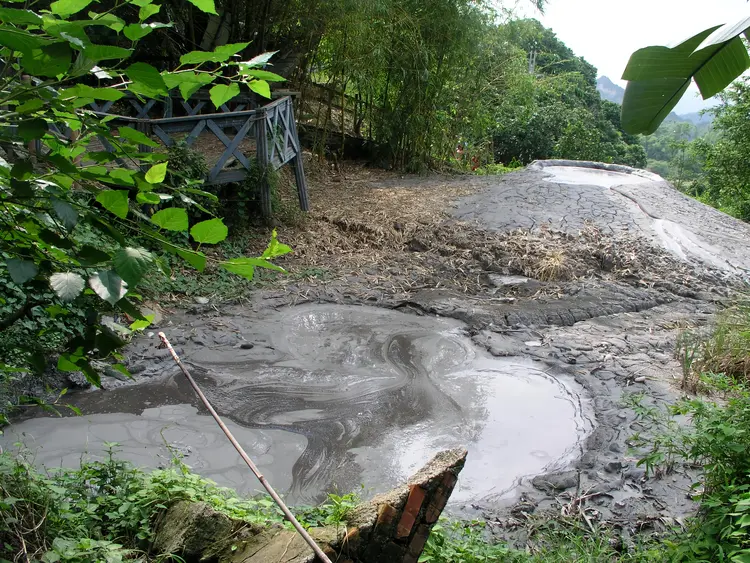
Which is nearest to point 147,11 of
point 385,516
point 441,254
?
point 385,516

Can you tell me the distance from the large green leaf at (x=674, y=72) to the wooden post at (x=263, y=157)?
5.87 metres

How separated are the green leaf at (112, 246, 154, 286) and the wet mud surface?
269 centimetres

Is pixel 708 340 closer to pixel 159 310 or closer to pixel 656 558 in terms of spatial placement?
pixel 656 558

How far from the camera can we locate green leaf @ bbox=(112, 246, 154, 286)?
0.86 m

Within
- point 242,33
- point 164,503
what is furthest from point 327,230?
point 164,503

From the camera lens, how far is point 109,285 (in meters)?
0.88

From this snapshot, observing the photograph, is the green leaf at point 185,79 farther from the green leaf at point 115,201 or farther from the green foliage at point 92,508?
the green foliage at point 92,508

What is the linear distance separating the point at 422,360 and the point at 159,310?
2339 mm

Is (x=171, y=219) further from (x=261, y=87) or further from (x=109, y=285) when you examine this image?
(x=261, y=87)

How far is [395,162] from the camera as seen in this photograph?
36.8ft

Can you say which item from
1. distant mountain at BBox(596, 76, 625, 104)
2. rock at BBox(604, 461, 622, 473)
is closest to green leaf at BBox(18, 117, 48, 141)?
rock at BBox(604, 461, 622, 473)

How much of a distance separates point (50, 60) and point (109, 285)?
33 cm

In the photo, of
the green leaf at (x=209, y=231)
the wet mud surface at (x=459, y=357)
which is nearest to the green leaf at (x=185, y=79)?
the green leaf at (x=209, y=231)

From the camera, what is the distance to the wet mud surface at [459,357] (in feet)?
12.1
